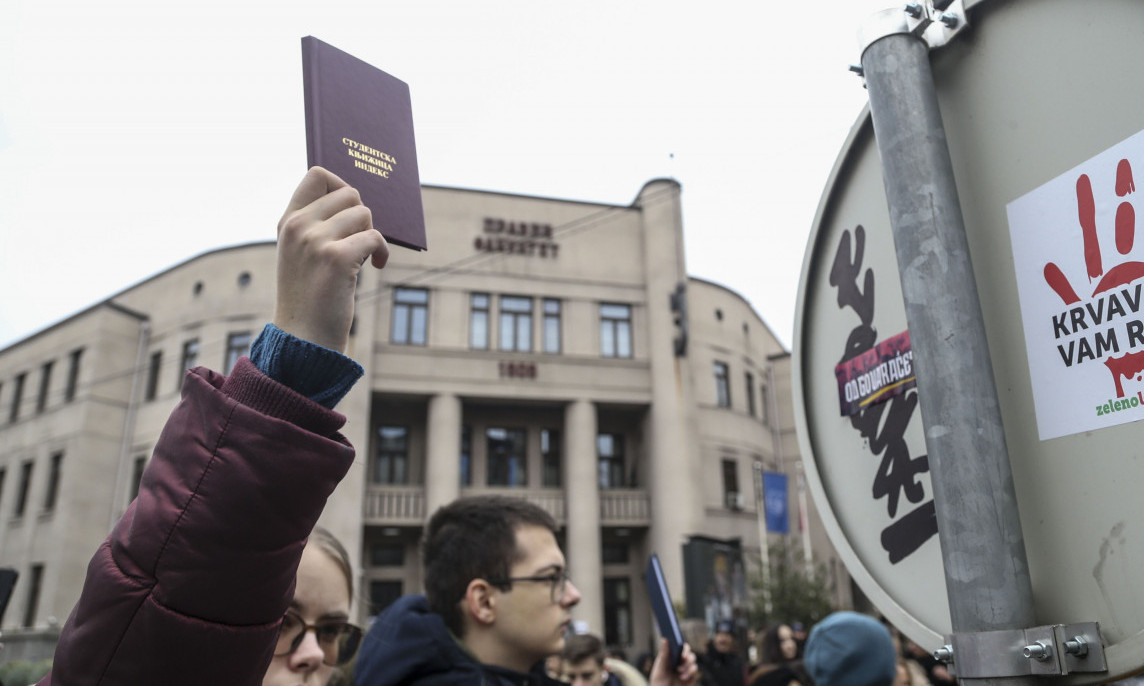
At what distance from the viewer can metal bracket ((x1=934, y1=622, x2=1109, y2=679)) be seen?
980 millimetres

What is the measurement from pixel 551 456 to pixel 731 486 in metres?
6.01

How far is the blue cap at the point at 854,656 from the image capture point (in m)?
3.39

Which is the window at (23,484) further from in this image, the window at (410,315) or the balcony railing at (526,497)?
the window at (410,315)

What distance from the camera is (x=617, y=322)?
88.6 ft

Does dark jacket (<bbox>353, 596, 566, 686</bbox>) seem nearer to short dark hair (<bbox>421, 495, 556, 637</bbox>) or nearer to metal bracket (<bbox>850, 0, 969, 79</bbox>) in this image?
short dark hair (<bbox>421, 495, 556, 637</bbox>)

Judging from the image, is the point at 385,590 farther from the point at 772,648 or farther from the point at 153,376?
the point at 772,648

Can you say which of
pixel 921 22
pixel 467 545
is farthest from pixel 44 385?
pixel 921 22

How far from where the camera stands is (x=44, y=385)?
29.5m

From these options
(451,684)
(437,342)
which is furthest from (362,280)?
(451,684)

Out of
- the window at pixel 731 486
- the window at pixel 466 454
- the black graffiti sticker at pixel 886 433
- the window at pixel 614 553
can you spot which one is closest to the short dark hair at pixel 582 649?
the black graffiti sticker at pixel 886 433

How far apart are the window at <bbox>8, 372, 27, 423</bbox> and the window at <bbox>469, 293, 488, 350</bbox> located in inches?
672

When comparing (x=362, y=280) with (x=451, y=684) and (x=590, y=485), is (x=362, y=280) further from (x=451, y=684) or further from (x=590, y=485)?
(x=451, y=684)

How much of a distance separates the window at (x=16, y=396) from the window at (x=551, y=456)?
18.9 m

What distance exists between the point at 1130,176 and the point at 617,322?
1023 inches
